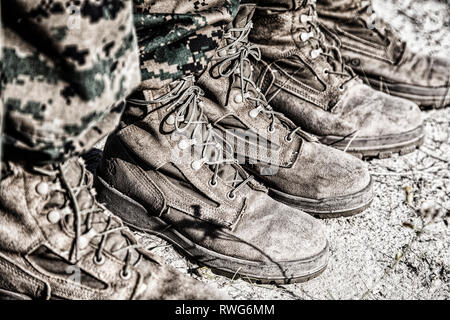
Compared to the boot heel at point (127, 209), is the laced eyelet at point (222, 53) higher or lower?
higher

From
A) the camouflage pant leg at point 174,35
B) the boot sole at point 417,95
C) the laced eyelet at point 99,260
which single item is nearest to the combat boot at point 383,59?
the boot sole at point 417,95

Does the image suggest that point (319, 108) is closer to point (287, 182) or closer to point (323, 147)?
point (323, 147)

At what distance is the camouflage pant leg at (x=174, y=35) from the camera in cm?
174

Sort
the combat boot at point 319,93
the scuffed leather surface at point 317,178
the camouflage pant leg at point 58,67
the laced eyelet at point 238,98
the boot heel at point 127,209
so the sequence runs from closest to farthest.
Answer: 1. the camouflage pant leg at point 58,67
2. the boot heel at point 127,209
3. the laced eyelet at point 238,98
4. the scuffed leather surface at point 317,178
5. the combat boot at point 319,93

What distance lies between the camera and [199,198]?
6.39 ft

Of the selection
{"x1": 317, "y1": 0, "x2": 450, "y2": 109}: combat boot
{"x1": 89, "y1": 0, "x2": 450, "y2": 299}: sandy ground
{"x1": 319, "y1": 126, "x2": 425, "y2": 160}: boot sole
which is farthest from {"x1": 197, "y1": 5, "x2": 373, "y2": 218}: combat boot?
{"x1": 317, "y1": 0, "x2": 450, "y2": 109}: combat boot

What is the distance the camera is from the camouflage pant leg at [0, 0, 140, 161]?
1.25 m

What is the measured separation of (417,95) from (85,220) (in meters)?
2.26

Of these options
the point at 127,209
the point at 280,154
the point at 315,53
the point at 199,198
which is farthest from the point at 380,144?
the point at 127,209

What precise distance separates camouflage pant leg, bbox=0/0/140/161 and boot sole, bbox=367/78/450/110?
82.1 inches

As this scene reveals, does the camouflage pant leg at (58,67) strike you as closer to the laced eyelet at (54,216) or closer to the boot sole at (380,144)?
the laced eyelet at (54,216)

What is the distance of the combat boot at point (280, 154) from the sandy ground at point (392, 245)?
0.12 metres

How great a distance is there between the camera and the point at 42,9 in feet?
4.03

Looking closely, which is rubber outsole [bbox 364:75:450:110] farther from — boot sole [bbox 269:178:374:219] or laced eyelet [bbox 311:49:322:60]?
boot sole [bbox 269:178:374:219]
